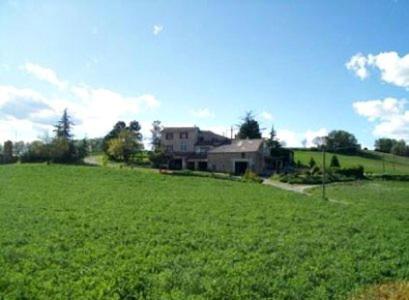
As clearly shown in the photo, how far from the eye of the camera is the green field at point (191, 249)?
11.1 meters

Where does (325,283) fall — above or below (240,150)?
below

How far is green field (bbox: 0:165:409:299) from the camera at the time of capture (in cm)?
1110

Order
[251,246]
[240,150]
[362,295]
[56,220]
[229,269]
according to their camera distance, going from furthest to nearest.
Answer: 1. [240,150]
2. [56,220]
3. [251,246]
4. [229,269]
5. [362,295]

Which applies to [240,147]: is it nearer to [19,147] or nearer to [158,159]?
[158,159]

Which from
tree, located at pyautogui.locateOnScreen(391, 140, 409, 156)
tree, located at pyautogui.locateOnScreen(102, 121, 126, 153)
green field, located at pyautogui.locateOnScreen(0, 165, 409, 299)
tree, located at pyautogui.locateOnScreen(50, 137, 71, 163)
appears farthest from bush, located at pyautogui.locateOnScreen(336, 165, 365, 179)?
tree, located at pyautogui.locateOnScreen(391, 140, 409, 156)

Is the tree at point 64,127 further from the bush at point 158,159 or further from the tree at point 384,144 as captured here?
the tree at point 384,144

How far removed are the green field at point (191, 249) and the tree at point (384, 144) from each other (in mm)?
125022

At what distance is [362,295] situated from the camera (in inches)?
446

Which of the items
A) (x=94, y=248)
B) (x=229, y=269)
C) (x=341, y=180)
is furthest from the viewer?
(x=341, y=180)

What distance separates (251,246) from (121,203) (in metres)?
13.1

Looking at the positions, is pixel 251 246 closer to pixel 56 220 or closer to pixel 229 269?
pixel 229 269

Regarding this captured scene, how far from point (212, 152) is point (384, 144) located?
92238 mm

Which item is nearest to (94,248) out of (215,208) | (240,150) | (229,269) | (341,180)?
(229,269)

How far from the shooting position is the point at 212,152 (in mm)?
75188
